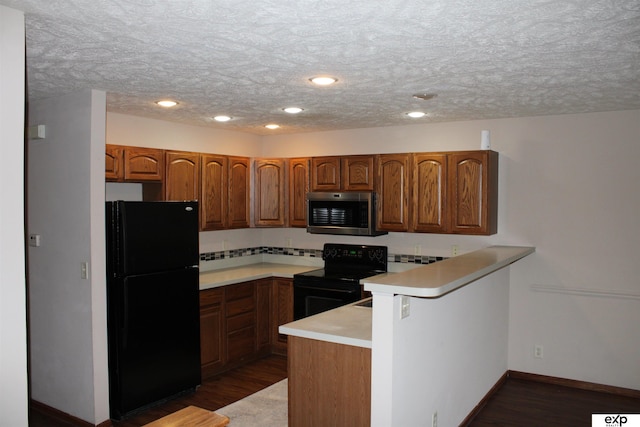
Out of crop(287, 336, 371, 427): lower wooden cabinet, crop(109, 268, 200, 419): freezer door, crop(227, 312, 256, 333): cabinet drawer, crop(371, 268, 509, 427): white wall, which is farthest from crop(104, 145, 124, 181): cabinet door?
crop(371, 268, 509, 427): white wall

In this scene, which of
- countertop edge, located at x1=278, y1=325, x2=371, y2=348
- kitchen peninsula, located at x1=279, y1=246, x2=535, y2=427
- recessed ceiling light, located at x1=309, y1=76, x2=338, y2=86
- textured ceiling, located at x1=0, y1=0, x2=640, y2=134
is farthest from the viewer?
recessed ceiling light, located at x1=309, y1=76, x2=338, y2=86

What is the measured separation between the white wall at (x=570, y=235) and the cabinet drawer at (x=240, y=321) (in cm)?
181

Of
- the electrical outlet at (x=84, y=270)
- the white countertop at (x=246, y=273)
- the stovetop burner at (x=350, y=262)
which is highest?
the electrical outlet at (x=84, y=270)

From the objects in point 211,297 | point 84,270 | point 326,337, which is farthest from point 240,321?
point 326,337

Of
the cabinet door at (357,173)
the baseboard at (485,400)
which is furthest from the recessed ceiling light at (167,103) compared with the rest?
the baseboard at (485,400)

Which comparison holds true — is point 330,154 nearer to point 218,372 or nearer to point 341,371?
point 218,372

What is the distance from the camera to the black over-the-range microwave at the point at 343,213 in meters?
5.00

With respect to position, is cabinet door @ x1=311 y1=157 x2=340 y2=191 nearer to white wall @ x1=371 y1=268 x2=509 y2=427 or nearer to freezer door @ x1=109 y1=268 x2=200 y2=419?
freezer door @ x1=109 y1=268 x2=200 y2=419

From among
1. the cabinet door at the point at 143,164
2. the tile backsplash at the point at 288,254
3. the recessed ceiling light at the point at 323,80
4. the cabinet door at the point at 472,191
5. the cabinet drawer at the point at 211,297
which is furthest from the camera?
the tile backsplash at the point at 288,254

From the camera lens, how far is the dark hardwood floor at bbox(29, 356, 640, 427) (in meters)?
3.88

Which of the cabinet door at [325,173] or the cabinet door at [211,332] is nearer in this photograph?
the cabinet door at [211,332]

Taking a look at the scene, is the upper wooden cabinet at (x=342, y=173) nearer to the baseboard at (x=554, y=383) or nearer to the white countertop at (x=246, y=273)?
the white countertop at (x=246, y=273)

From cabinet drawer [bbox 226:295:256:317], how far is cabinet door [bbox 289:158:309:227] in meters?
0.91

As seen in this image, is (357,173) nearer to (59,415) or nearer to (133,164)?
(133,164)
